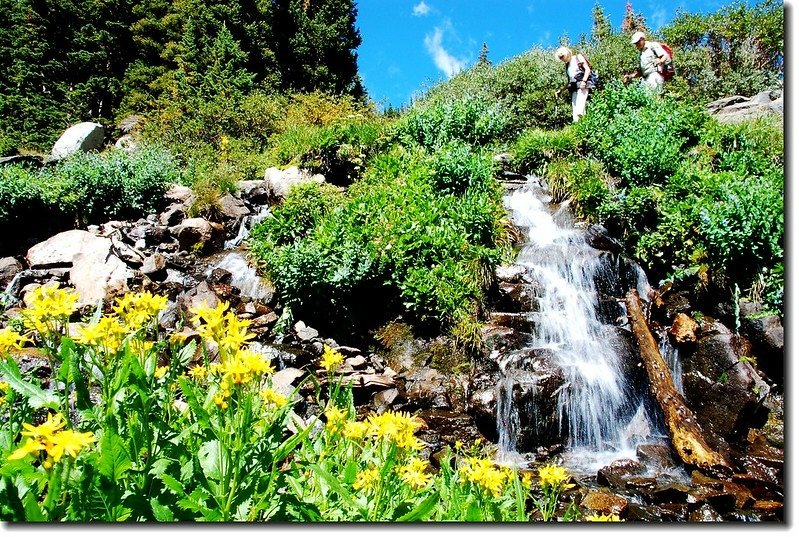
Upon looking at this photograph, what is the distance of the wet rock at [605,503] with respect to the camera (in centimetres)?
343

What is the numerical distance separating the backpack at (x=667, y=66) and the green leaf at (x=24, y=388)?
35.4 feet

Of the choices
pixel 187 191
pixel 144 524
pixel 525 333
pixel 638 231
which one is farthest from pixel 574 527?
pixel 187 191

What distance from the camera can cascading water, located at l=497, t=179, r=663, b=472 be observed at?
4629 mm

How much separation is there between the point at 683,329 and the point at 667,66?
6.49 m

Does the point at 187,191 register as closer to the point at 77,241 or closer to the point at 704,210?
the point at 77,241

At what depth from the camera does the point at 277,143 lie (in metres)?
10.5

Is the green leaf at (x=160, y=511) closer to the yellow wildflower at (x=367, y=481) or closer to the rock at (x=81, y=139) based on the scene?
the yellow wildflower at (x=367, y=481)

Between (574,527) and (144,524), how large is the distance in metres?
1.40

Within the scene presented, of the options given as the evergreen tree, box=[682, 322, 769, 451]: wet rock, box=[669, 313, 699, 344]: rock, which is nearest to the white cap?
box=[669, 313, 699, 344]: rock

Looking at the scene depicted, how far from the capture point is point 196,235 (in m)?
7.19

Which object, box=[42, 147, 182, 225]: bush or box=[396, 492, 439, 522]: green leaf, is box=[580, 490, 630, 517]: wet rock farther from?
box=[42, 147, 182, 225]: bush

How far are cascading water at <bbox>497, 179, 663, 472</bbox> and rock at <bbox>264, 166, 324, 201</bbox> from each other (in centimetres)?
397

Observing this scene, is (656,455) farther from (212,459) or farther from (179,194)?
(179,194)

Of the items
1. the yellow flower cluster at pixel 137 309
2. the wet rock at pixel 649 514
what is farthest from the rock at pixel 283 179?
the yellow flower cluster at pixel 137 309
